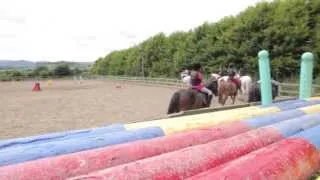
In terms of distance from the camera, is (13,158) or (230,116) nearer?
(13,158)

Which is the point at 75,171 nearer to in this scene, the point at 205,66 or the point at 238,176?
the point at 238,176

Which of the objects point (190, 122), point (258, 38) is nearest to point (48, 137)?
point (190, 122)

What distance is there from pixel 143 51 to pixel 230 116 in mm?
45296

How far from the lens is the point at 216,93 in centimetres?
1523

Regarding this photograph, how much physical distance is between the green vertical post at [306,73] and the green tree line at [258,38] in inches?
614

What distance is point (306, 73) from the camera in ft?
24.1

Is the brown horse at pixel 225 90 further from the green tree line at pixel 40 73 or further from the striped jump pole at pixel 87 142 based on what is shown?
the green tree line at pixel 40 73

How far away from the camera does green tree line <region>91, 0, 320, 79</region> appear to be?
945 inches

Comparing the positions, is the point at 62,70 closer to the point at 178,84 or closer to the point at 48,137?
the point at 178,84

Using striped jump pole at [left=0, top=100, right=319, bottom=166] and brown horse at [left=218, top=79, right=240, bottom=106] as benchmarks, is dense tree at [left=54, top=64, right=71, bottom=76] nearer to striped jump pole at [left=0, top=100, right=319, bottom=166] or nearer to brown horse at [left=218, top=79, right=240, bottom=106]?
brown horse at [left=218, top=79, right=240, bottom=106]

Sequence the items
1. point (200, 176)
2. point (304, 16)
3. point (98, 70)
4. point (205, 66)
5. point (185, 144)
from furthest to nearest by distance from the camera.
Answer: point (98, 70), point (205, 66), point (304, 16), point (185, 144), point (200, 176)

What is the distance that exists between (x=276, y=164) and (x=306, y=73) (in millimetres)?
5167

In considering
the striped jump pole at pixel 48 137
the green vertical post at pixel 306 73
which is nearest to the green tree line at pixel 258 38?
the green vertical post at pixel 306 73

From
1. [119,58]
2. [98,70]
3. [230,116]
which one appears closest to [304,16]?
[230,116]
